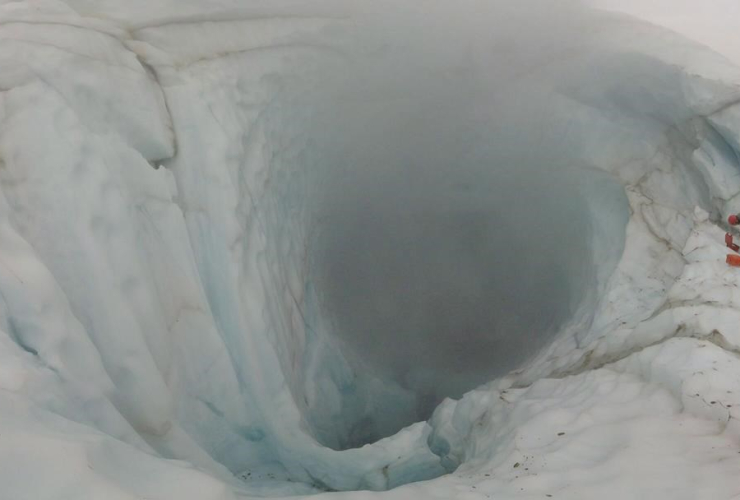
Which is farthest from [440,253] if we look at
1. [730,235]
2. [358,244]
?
[730,235]

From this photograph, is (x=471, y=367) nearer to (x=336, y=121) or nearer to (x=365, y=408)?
(x=365, y=408)

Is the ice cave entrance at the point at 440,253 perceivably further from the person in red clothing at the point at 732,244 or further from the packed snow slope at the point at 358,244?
the person in red clothing at the point at 732,244

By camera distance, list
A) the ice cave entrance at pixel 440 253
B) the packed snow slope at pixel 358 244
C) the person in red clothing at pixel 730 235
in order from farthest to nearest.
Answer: the ice cave entrance at pixel 440 253 → the person in red clothing at pixel 730 235 → the packed snow slope at pixel 358 244

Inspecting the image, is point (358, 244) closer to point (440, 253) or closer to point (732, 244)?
point (440, 253)

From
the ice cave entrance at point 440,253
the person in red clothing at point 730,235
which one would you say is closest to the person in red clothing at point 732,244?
the person in red clothing at point 730,235

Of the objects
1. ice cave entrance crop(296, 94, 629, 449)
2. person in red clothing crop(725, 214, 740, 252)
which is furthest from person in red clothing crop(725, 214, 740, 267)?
ice cave entrance crop(296, 94, 629, 449)

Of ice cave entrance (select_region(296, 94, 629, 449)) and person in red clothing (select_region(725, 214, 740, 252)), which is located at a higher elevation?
person in red clothing (select_region(725, 214, 740, 252))

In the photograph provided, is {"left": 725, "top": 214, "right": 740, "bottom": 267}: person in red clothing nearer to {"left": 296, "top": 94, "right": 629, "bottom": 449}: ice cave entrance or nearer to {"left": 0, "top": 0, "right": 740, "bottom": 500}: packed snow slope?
{"left": 0, "top": 0, "right": 740, "bottom": 500}: packed snow slope

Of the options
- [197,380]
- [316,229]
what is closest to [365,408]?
[316,229]
